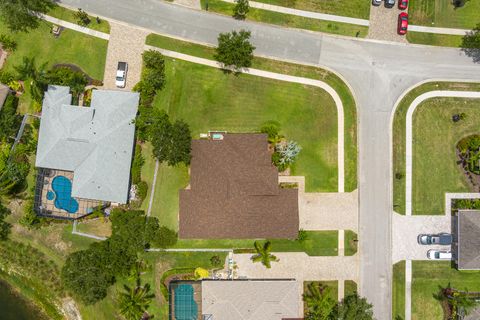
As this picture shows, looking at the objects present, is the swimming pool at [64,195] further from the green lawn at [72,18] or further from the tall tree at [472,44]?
the tall tree at [472,44]

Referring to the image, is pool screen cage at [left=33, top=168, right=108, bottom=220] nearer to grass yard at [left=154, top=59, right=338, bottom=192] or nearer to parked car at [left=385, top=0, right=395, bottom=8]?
grass yard at [left=154, top=59, right=338, bottom=192]

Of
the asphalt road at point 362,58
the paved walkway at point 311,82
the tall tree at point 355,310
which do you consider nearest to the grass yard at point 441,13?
the asphalt road at point 362,58

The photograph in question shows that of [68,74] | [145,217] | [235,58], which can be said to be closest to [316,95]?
[235,58]

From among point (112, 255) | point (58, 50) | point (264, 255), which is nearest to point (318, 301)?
point (264, 255)

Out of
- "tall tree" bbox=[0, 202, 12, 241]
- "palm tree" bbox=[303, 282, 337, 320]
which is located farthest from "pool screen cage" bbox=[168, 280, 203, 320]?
"tall tree" bbox=[0, 202, 12, 241]

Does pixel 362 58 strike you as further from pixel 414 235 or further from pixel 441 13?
pixel 414 235

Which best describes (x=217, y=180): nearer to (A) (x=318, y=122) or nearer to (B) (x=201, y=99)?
(B) (x=201, y=99)
